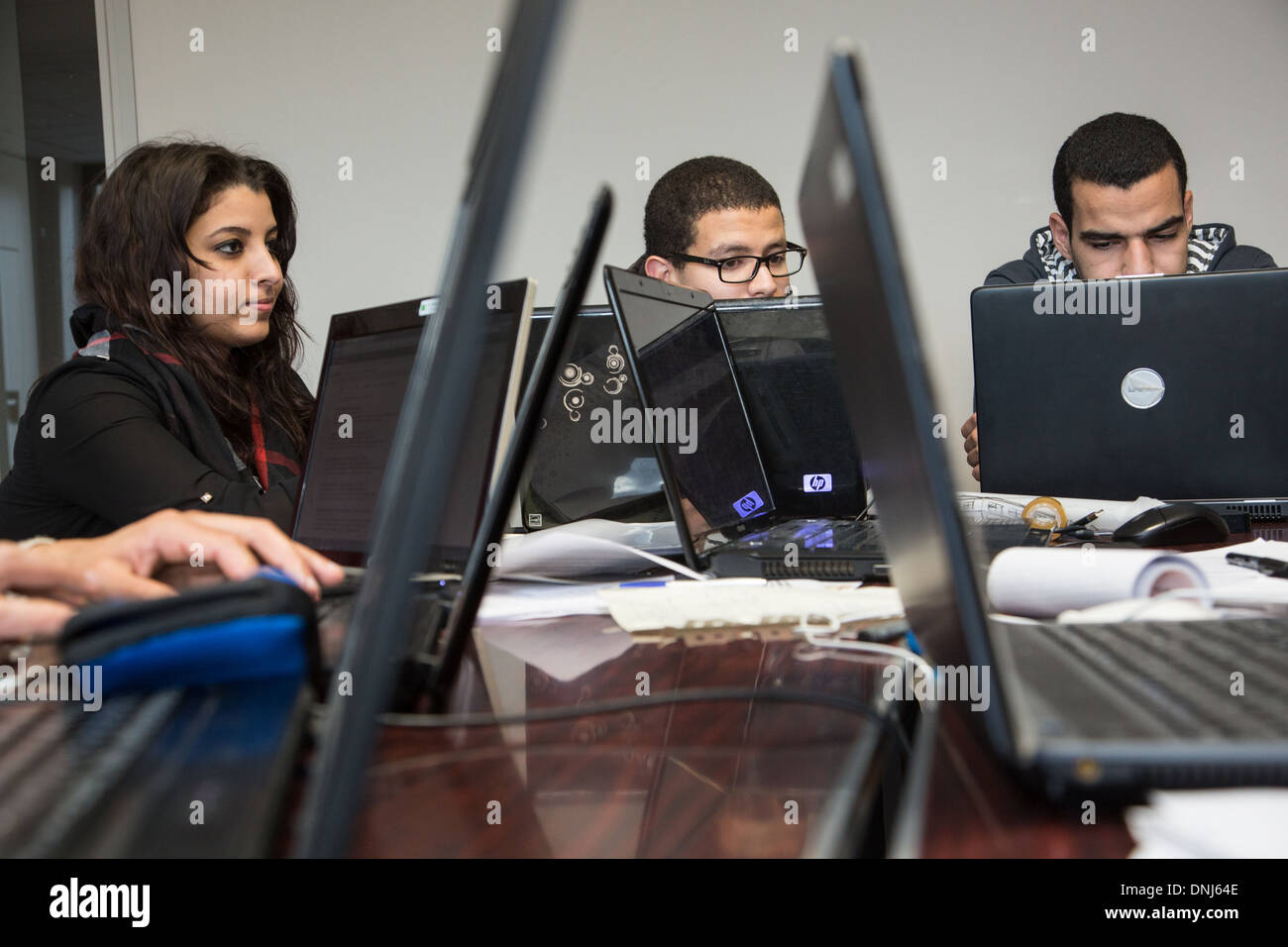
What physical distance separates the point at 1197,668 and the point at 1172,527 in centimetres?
62

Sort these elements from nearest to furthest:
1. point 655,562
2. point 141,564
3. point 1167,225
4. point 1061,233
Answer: point 141,564 → point 655,562 → point 1167,225 → point 1061,233

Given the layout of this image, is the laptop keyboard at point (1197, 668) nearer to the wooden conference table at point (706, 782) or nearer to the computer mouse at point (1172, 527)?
the wooden conference table at point (706, 782)

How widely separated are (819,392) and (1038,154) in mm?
1829

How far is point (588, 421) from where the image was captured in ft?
4.28

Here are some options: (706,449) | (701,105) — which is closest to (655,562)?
(706,449)

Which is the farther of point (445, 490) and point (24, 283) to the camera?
point (24, 283)

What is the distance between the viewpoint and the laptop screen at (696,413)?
113cm

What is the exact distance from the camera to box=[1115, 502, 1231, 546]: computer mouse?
1018mm

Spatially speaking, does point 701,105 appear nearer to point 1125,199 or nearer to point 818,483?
point 1125,199

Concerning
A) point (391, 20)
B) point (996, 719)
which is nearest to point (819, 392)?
point (996, 719)

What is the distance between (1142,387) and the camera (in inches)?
48.2

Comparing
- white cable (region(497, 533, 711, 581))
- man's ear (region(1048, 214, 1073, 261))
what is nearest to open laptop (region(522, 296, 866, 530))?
white cable (region(497, 533, 711, 581))

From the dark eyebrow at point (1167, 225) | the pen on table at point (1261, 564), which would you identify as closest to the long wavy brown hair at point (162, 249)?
the pen on table at point (1261, 564)
